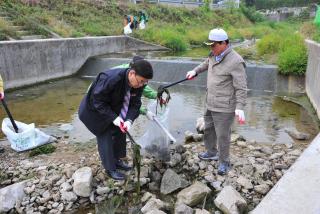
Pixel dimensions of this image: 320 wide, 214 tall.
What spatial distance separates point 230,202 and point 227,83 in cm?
130

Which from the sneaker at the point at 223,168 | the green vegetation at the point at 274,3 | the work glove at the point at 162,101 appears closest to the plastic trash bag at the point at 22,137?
the work glove at the point at 162,101

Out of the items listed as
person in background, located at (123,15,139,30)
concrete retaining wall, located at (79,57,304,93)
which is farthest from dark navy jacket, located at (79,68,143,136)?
person in background, located at (123,15,139,30)

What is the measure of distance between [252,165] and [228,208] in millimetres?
1096

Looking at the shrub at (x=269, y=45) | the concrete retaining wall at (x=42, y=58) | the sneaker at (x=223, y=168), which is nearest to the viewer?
the sneaker at (x=223, y=168)

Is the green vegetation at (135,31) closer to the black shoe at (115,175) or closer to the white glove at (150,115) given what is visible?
the white glove at (150,115)

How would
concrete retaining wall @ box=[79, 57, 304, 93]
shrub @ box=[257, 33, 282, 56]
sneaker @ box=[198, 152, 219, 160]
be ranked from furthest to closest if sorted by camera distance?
shrub @ box=[257, 33, 282, 56], concrete retaining wall @ box=[79, 57, 304, 93], sneaker @ box=[198, 152, 219, 160]

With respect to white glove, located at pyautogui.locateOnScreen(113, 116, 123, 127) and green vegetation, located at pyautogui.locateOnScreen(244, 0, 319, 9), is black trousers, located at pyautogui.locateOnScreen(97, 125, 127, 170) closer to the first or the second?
white glove, located at pyautogui.locateOnScreen(113, 116, 123, 127)

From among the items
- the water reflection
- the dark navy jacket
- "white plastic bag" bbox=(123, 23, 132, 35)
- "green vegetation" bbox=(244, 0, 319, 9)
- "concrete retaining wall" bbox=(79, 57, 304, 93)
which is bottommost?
the water reflection

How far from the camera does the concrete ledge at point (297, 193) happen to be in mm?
2889

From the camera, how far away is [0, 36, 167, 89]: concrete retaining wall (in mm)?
9156

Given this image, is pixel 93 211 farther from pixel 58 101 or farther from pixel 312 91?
pixel 312 91

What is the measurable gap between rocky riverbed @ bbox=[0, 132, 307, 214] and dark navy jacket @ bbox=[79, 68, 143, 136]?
0.72 m

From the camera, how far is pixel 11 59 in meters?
9.20

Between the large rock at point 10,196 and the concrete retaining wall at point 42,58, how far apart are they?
5.75m
